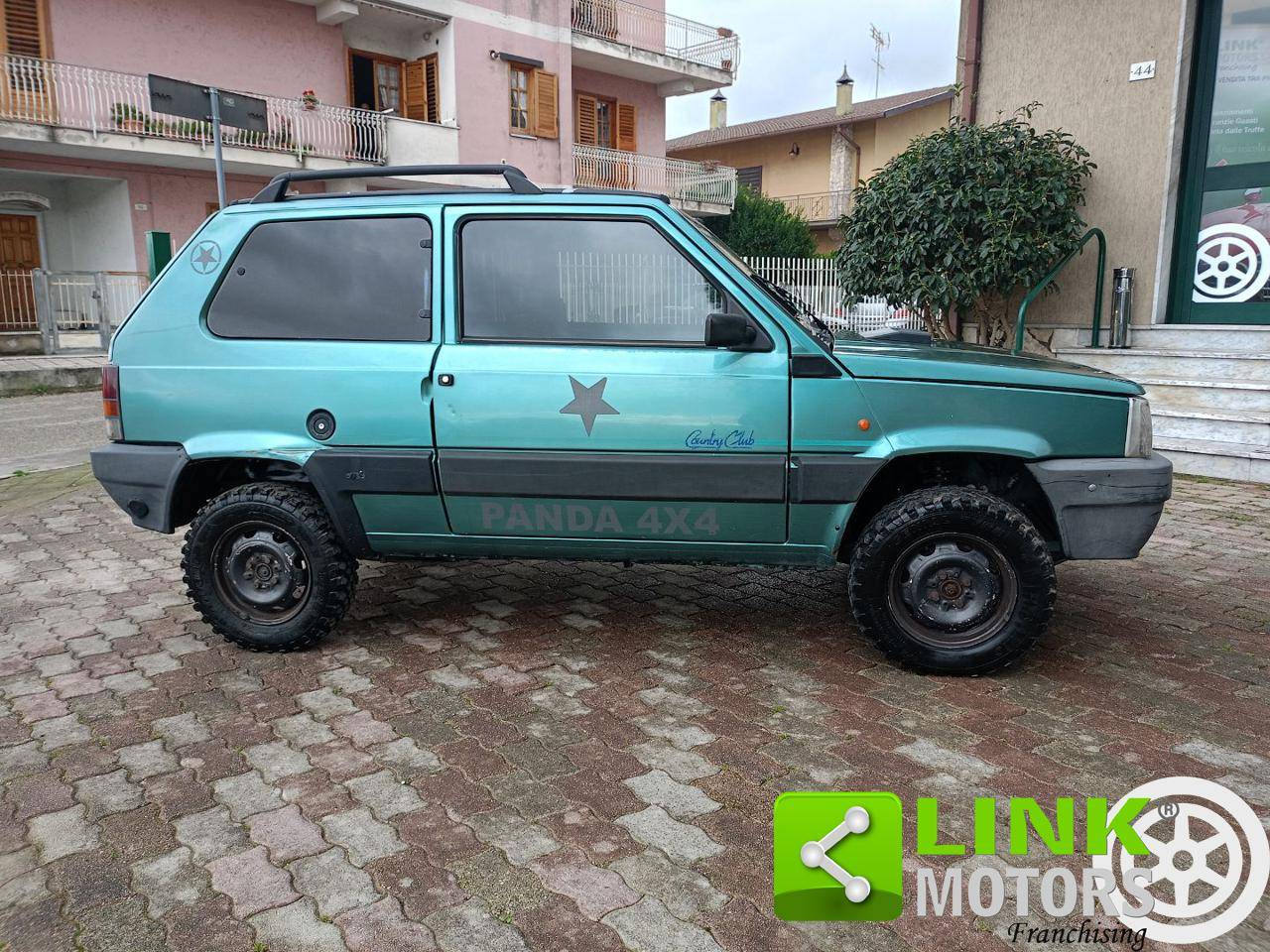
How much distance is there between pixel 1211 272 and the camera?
8.97m

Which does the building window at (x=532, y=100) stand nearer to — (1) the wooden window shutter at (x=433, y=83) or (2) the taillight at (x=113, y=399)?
(1) the wooden window shutter at (x=433, y=83)

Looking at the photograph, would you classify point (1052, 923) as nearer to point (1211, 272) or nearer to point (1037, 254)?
point (1037, 254)

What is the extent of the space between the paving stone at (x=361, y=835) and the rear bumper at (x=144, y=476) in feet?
6.04

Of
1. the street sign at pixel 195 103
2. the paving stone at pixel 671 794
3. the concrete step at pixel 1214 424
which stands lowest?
the paving stone at pixel 671 794

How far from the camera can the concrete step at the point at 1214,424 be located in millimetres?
7391

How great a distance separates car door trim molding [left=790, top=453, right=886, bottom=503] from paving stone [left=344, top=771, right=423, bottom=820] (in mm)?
1801

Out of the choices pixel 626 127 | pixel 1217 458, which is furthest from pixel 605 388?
pixel 626 127

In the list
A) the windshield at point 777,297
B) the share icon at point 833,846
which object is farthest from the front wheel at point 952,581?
the share icon at point 833,846

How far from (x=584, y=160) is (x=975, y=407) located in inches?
853

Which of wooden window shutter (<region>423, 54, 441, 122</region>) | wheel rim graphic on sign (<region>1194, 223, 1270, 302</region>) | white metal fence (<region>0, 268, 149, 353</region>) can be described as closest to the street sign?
wheel rim graphic on sign (<region>1194, 223, 1270, 302</region>)

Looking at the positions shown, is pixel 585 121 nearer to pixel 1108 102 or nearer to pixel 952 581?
pixel 1108 102

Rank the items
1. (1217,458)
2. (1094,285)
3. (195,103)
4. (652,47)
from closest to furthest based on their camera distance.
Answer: (195,103)
(1217,458)
(1094,285)
(652,47)

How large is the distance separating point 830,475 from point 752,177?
34.1 metres

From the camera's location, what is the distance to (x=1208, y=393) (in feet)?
25.9
